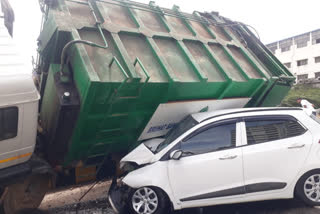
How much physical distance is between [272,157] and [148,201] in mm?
1851

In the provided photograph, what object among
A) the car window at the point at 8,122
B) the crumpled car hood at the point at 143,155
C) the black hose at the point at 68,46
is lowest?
the crumpled car hood at the point at 143,155

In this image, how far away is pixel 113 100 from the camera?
3854 millimetres

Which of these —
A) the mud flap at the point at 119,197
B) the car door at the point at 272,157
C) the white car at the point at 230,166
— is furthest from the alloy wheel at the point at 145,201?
the car door at the point at 272,157

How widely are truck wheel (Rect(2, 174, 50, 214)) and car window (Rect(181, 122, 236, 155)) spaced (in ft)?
7.38

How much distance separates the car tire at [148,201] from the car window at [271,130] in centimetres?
148

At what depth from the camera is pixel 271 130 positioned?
12.7 feet

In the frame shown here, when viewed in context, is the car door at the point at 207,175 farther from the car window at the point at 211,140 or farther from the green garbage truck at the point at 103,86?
the green garbage truck at the point at 103,86

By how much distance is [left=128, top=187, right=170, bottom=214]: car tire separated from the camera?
374 cm

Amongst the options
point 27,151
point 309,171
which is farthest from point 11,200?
point 309,171

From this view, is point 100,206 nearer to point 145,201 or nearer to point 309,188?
point 145,201

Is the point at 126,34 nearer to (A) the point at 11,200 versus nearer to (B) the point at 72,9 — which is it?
(B) the point at 72,9

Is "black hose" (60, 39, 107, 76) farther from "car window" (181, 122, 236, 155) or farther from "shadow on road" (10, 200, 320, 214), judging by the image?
"shadow on road" (10, 200, 320, 214)

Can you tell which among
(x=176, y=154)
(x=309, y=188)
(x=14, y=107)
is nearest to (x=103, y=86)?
(x=14, y=107)

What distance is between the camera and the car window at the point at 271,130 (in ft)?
12.6
